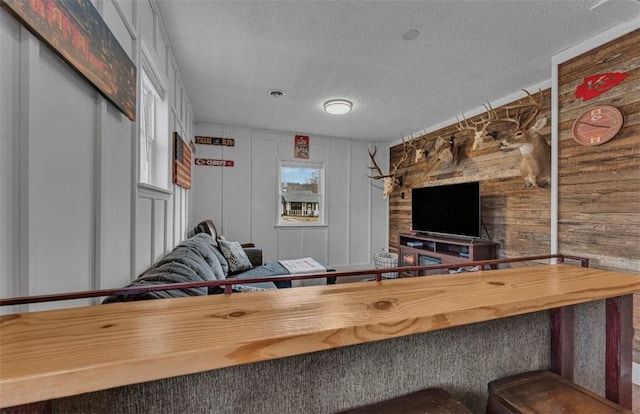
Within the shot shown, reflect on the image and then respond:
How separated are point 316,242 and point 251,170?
5.75 feet

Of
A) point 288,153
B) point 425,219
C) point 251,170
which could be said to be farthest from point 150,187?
point 425,219

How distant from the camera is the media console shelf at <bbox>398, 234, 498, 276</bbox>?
3312 millimetres

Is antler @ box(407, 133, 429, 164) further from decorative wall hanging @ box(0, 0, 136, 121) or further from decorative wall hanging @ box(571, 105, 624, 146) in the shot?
decorative wall hanging @ box(0, 0, 136, 121)

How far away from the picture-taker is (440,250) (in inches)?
152

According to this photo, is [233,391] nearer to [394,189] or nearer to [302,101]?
[302,101]

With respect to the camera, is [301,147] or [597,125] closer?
[597,125]

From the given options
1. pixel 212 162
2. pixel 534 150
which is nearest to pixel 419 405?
pixel 534 150

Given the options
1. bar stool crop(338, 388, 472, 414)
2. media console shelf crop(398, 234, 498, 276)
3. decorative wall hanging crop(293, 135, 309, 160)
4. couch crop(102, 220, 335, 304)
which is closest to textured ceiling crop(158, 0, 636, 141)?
decorative wall hanging crop(293, 135, 309, 160)

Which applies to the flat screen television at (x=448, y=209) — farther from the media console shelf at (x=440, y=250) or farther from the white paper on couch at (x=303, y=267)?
the white paper on couch at (x=303, y=267)

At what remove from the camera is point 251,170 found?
475 cm

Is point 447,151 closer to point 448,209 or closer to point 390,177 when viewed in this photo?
point 448,209

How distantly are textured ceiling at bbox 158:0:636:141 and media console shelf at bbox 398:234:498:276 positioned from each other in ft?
5.88

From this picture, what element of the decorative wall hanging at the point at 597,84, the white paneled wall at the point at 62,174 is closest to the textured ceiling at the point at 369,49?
the decorative wall hanging at the point at 597,84

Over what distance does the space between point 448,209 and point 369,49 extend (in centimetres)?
241
